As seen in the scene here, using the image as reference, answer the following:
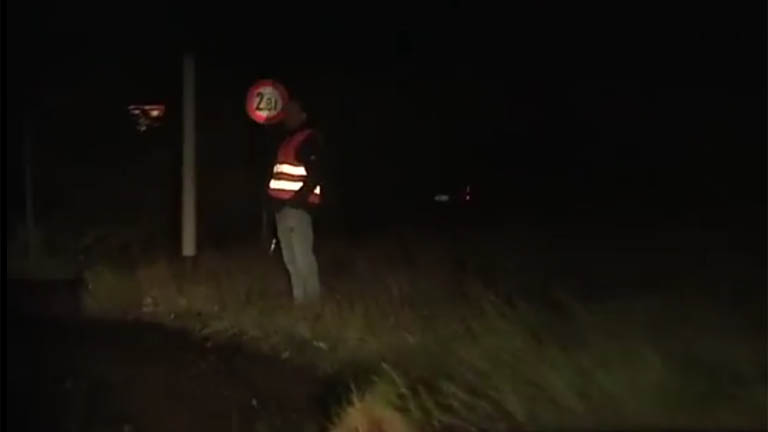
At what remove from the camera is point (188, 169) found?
1159 cm

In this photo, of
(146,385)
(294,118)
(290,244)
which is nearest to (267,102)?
(294,118)

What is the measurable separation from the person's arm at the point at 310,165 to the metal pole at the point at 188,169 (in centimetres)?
175

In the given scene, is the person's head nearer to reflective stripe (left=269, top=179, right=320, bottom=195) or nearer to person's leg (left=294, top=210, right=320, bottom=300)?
reflective stripe (left=269, top=179, right=320, bottom=195)

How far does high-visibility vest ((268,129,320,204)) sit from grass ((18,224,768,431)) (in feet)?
2.44

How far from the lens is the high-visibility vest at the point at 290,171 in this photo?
32.6 feet

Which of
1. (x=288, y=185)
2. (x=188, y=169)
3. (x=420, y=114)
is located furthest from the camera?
(x=420, y=114)

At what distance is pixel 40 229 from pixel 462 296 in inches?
189

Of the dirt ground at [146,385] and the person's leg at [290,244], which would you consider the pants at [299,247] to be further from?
the dirt ground at [146,385]

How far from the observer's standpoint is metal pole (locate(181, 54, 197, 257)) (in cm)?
1149

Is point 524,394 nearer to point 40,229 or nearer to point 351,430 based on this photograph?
point 351,430

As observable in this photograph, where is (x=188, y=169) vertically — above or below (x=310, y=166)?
below

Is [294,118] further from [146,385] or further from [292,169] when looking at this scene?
[146,385]

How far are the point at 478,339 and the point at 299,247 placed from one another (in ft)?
8.96

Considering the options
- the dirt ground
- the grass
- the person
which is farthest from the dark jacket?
the dirt ground
